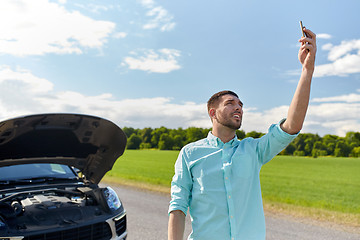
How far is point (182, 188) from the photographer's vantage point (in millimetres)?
2037

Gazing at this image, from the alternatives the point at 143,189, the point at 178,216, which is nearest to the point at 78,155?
the point at 178,216

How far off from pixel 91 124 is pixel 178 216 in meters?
2.52

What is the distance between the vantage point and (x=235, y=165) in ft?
6.49

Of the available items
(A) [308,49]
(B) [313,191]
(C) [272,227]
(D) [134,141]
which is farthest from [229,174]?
(D) [134,141]

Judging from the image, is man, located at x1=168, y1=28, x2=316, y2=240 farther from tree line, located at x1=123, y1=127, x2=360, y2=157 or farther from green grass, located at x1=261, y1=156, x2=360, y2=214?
tree line, located at x1=123, y1=127, x2=360, y2=157

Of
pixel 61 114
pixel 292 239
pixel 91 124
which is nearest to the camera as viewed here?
pixel 61 114

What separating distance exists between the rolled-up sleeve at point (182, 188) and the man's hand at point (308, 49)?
950mm

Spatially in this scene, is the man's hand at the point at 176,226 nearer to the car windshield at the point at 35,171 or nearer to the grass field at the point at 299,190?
the car windshield at the point at 35,171

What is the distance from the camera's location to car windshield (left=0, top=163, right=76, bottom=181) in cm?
437

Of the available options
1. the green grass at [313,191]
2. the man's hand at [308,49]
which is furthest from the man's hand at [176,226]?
the green grass at [313,191]

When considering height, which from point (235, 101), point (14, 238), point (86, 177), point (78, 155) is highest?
point (235, 101)

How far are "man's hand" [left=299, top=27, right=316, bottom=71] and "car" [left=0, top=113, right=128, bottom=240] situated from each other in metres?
2.76

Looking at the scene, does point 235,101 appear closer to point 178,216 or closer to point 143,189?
point 178,216

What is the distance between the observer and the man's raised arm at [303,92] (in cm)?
194
